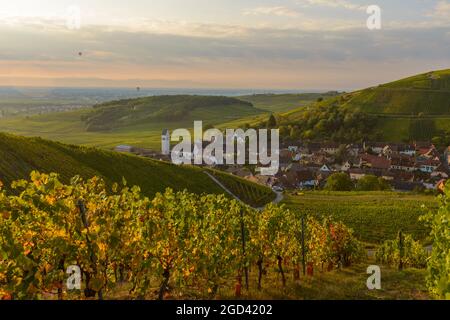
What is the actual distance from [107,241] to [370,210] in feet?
232

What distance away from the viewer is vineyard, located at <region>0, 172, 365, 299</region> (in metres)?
11.2

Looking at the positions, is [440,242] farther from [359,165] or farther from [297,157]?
[297,157]

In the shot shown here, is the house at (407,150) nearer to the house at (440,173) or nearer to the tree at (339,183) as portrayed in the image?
the house at (440,173)

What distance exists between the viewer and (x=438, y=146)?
17275 cm

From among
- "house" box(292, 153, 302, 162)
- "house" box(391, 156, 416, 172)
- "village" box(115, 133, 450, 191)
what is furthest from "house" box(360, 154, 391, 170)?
"house" box(292, 153, 302, 162)

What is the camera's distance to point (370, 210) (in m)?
75.9

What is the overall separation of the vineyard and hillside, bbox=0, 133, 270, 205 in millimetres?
42765

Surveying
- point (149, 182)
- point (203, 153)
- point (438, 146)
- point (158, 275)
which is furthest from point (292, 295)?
point (438, 146)

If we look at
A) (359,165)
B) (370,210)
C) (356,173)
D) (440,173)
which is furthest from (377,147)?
(370,210)

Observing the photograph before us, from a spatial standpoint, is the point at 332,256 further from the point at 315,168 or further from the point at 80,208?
Answer: the point at 315,168

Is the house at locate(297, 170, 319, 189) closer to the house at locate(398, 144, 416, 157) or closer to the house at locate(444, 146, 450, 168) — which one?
the house at locate(398, 144, 416, 157)

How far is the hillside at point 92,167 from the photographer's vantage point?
6297cm

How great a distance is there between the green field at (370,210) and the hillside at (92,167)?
1439 centimetres
